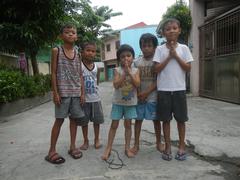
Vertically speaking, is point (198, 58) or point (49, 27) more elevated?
point (49, 27)

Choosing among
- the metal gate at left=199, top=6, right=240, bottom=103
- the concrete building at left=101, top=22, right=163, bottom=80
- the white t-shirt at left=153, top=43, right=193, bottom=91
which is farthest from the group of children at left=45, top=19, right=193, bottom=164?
the concrete building at left=101, top=22, right=163, bottom=80

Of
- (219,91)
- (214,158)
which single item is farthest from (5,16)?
(214,158)

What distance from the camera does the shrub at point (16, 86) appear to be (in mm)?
7169

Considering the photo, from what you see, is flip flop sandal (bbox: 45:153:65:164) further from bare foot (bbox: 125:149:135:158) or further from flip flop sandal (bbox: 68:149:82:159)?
bare foot (bbox: 125:149:135:158)

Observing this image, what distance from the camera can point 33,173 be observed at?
323cm

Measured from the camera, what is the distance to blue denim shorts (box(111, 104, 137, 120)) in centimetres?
366

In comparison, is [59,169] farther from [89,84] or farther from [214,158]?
[214,158]

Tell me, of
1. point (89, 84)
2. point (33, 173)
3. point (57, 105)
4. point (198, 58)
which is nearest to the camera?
point (33, 173)

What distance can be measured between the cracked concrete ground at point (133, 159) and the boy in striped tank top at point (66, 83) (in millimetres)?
264

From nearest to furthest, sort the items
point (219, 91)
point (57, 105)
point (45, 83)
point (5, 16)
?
1. point (57, 105)
2. point (219, 91)
3. point (5, 16)
4. point (45, 83)

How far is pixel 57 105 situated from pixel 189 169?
1.64 m

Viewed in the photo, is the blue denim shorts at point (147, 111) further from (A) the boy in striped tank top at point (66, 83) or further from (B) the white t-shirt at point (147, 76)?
(A) the boy in striped tank top at point (66, 83)

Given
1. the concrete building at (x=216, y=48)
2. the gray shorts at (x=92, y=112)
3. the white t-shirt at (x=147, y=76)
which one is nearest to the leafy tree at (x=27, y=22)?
the concrete building at (x=216, y=48)

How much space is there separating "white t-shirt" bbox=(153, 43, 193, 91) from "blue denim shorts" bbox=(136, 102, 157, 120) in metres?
0.27
